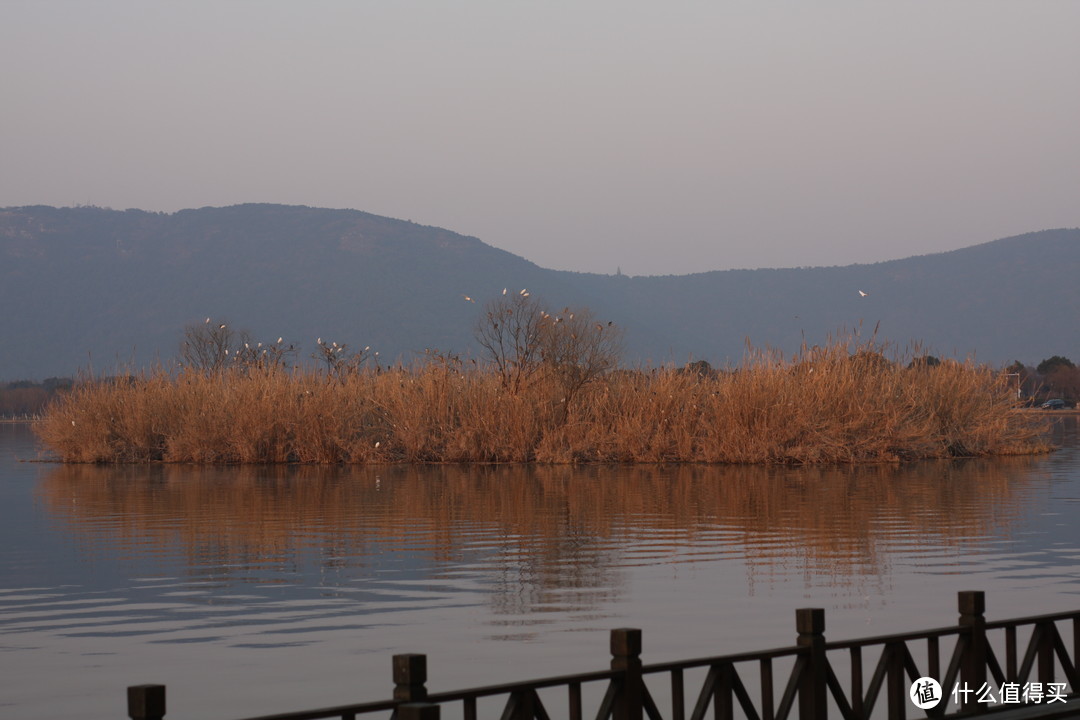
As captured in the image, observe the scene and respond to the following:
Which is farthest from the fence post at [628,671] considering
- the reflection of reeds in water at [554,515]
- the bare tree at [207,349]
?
the bare tree at [207,349]

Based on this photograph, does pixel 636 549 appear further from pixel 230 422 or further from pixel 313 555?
pixel 230 422

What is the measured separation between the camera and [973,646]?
24.8 ft

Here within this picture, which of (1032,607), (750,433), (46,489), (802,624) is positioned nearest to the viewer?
(802,624)

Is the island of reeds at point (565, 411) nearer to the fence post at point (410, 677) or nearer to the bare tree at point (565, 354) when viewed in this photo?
the bare tree at point (565, 354)

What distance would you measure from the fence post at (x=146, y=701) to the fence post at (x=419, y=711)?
85 cm

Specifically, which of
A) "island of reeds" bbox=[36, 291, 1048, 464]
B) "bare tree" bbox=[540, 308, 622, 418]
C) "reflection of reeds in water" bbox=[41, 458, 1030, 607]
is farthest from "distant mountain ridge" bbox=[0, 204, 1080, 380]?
"reflection of reeds in water" bbox=[41, 458, 1030, 607]

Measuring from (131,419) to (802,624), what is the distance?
3438cm

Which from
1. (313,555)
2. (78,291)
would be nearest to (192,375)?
(313,555)

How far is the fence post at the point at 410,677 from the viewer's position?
533 centimetres

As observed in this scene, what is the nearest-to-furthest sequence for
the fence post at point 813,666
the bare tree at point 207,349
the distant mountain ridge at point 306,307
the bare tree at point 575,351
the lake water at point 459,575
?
the fence post at point 813,666
the lake water at point 459,575
the bare tree at point 575,351
the bare tree at point 207,349
the distant mountain ridge at point 306,307

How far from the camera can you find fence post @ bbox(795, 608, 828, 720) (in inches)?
266

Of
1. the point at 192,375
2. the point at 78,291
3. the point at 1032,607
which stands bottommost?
the point at 1032,607

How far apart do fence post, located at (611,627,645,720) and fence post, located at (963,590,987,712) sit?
2185 millimetres

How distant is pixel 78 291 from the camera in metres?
182
